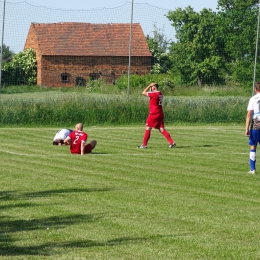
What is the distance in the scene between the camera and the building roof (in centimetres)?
4128

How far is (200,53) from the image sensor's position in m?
39.2

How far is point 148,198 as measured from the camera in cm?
1190

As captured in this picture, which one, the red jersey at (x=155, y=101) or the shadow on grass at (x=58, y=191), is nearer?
the shadow on grass at (x=58, y=191)

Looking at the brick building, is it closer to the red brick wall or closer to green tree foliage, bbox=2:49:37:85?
the red brick wall

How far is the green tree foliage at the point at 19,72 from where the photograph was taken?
1224 inches

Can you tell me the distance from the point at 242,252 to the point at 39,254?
2075mm

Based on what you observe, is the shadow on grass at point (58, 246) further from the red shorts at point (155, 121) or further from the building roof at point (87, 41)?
the building roof at point (87, 41)

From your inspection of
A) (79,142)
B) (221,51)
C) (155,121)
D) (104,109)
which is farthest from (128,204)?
(221,51)

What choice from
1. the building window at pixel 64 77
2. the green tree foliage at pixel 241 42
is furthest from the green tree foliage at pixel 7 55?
the green tree foliage at pixel 241 42

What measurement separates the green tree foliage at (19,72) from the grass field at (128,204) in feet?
36.0

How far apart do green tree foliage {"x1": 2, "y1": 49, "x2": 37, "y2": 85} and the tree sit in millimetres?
6654

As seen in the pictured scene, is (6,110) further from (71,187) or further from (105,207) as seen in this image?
(105,207)

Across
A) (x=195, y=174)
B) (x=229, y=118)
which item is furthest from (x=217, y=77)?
(x=195, y=174)

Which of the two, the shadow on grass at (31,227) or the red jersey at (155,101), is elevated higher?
the red jersey at (155,101)
